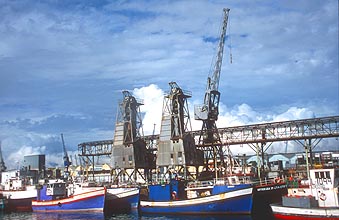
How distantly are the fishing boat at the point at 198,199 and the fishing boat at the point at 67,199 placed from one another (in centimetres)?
871

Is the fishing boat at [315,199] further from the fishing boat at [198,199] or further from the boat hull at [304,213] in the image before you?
the fishing boat at [198,199]

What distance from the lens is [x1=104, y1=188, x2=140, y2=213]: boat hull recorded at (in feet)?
244

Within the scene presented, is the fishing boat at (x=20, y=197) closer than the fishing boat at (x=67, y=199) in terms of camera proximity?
No

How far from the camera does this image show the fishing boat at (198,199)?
2265 inches

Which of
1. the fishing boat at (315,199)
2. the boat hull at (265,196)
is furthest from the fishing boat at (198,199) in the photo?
the fishing boat at (315,199)

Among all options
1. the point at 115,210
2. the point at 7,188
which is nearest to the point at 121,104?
the point at 115,210

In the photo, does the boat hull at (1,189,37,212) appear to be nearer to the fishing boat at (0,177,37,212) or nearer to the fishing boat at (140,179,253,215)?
the fishing boat at (0,177,37,212)

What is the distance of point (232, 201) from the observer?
57.8 meters

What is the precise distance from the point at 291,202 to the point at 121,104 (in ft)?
183

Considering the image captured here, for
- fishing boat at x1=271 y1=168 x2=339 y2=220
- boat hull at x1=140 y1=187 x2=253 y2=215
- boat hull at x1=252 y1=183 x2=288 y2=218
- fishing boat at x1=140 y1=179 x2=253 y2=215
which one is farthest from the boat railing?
fishing boat at x1=271 y1=168 x2=339 y2=220

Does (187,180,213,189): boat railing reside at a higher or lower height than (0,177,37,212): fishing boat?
higher

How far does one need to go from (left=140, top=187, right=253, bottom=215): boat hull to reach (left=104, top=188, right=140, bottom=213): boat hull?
10.3 metres

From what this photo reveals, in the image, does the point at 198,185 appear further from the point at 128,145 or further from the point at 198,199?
the point at 128,145

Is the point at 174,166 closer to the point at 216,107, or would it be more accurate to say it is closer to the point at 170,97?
the point at 170,97
